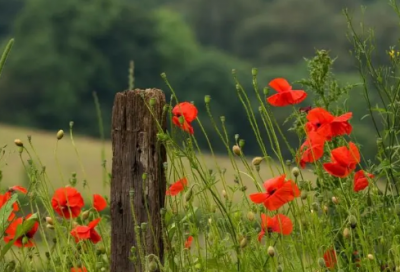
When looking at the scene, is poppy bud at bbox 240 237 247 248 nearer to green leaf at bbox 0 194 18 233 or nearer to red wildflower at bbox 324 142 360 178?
red wildflower at bbox 324 142 360 178

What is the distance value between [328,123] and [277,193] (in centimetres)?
46

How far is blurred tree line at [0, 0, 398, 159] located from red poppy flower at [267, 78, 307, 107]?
169 ft

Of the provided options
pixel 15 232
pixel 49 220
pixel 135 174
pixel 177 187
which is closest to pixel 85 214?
pixel 49 220

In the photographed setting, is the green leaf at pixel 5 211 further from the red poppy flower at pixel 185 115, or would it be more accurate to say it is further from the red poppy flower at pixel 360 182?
the red poppy flower at pixel 360 182

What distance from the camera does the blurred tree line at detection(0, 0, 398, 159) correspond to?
6188 cm

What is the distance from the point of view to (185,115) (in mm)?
3701

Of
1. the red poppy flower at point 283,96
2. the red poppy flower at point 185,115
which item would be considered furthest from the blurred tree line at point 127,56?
the red poppy flower at point 185,115

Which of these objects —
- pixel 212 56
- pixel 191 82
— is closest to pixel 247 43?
pixel 212 56

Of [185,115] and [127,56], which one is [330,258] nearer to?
[185,115]

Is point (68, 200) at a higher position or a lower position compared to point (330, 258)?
higher

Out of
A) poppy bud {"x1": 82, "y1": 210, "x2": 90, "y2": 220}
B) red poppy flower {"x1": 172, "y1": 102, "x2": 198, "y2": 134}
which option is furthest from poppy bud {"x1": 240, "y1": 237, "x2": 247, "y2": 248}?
poppy bud {"x1": 82, "y1": 210, "x2": 90, "y2": 220}

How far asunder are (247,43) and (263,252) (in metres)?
75.4

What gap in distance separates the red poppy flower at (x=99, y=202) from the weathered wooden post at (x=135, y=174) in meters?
0.43

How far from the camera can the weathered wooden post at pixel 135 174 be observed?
12.5 feet
